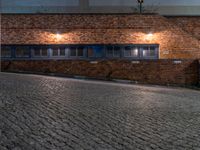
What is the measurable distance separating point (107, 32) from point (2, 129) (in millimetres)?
20781

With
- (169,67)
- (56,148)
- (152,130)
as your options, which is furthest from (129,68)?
(56,148)

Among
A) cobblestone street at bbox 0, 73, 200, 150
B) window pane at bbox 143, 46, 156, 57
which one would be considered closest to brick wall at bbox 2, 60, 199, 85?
window pane at bbox 143, 46, 156, 57

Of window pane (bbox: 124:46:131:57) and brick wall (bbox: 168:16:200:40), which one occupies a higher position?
brick wall (bbox: 168:16:200:40)

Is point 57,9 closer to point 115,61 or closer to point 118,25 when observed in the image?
point 118,25

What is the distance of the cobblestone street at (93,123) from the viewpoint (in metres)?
5.05

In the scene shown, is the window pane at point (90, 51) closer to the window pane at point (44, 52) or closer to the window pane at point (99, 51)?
the window pane at point (99, 51)

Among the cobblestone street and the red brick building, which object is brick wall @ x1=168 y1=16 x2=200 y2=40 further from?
the cobblestone street

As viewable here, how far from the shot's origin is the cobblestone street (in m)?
5.05

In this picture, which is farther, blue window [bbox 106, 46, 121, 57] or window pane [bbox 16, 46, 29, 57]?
blue window [bbox 106, 46, 121, 57]

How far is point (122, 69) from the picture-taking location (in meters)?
20.9

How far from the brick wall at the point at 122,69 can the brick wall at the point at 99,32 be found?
485 cm

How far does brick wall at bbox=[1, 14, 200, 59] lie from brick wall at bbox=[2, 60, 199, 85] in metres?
4.85

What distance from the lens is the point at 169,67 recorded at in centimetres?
2122

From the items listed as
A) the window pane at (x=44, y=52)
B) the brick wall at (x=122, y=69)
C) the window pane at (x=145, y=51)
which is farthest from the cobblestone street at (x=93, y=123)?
the window pane at (x=145, y=51)
